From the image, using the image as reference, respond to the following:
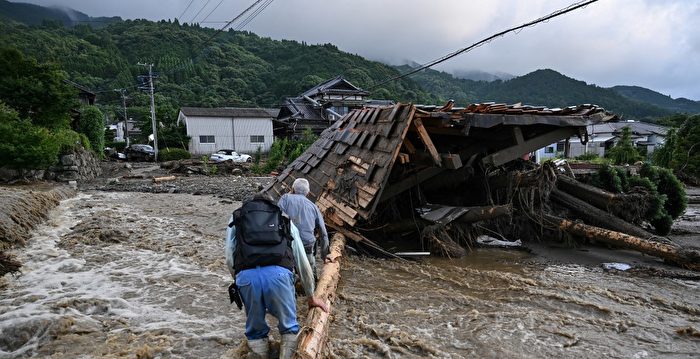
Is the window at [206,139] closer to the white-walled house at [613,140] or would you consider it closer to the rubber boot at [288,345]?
the white-walled house at [613,140]

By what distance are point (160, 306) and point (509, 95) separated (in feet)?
244

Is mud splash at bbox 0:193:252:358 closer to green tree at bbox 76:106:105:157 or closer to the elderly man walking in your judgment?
the elderly man walking

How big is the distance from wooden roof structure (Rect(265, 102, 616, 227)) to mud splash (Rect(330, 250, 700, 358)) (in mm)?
1716

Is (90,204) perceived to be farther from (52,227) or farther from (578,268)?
(578,268)

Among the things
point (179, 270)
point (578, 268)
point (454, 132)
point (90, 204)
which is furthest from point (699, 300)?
point (90, 204)

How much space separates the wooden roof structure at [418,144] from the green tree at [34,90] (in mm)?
16608

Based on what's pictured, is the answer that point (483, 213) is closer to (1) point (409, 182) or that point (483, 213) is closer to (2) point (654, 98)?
(1) point (409, 182)

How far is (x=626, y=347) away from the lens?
4562 mm

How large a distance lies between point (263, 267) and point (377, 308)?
2.65m

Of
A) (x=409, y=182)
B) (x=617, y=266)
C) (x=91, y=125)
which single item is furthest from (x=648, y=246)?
(x=91, y=125)

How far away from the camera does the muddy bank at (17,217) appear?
661 centimetres

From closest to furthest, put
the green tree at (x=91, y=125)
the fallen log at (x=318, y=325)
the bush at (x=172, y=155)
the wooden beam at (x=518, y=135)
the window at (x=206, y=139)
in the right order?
the fallen log at (x=318, y=325), the wooden beam at (x=518, y=135), the green tree at (x=91, y=125), the bush at (x=172, y=155), the window at (x=206, y=139)

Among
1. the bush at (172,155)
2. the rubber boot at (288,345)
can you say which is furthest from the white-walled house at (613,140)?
the rubber boot at (288,345)

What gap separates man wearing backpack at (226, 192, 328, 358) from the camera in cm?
345
